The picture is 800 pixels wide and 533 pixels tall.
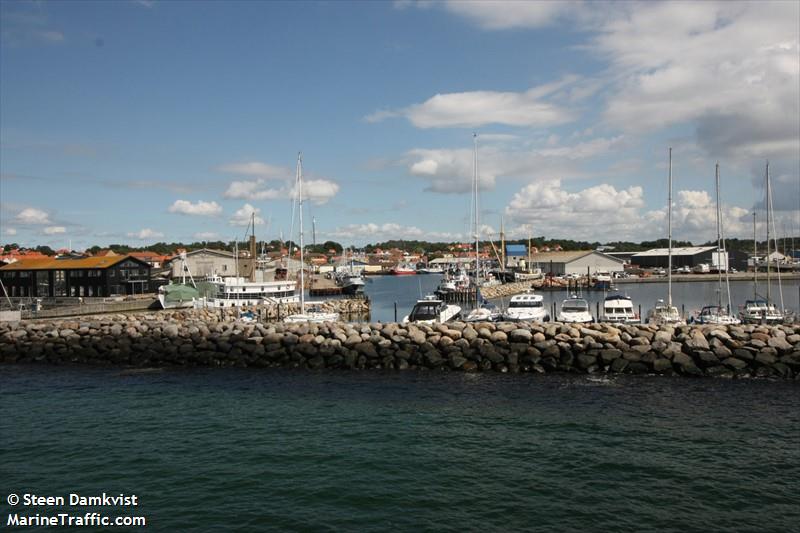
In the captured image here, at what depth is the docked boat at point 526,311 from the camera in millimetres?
37094

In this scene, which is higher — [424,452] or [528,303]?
[528,303]

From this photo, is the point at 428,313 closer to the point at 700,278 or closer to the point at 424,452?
the point at 424,452

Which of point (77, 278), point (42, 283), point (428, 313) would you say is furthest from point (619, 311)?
point (42, 283)

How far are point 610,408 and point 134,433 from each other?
1417cm

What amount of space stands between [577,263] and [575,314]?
101089 mm

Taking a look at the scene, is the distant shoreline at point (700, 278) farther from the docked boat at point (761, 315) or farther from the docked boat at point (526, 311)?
the docked boat at point (526, 311)

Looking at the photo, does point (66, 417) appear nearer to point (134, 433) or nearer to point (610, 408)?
point (134, 433)

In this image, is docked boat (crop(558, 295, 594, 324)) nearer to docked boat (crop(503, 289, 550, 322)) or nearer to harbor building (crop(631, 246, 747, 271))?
docked boat (crop(503, 289, 550, 322))

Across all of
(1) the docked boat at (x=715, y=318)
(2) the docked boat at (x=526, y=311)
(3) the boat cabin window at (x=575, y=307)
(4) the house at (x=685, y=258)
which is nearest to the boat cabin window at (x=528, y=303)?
(2) the docked boat at (x=526, y=311)

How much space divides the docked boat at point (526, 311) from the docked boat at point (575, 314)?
1.41 meters

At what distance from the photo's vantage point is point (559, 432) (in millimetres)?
16125

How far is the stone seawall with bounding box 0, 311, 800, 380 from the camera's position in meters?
23.1

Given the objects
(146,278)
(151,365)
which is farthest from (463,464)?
(146,278)

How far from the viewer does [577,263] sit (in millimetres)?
132250
